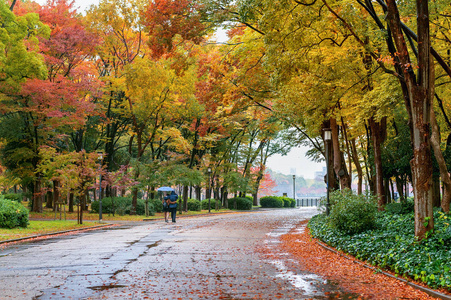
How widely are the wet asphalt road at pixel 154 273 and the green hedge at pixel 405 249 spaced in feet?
5.14

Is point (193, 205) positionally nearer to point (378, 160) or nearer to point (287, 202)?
point (287, 202)

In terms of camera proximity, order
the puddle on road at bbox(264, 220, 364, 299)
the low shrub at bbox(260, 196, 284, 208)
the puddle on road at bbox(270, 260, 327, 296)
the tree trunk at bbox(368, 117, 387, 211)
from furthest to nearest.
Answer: the low shrub at bbox(260, 196, 284, 208), the tree trunk at bbox(368, 117, 387, 211), the puddle on road at bbox(270, 260, 327, 296), the puddle on road at bbox(264, 220, 364, 299)

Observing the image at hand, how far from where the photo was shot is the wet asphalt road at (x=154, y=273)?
21.8 ft

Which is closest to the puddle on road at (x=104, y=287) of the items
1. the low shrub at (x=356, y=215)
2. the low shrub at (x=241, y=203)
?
the low shrub at (x=356, y=215)

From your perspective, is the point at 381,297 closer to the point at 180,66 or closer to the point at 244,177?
the point at 180,66

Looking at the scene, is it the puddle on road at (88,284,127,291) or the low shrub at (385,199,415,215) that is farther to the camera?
the low shrub at (385,199,415,215)

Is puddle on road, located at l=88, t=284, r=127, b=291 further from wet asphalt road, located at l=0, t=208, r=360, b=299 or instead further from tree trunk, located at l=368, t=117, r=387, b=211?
tree trunk, located at l=368, t=117, r=387, b=211

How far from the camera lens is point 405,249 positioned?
336 inches

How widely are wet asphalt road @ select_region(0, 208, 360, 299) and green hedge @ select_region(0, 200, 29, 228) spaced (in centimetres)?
604

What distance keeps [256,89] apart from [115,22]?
13.3m

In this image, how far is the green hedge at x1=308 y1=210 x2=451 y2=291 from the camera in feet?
23.6

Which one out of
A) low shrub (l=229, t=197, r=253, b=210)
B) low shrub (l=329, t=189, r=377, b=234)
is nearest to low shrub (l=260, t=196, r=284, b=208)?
low shrub (l=229, t=197, r=253, b=210)

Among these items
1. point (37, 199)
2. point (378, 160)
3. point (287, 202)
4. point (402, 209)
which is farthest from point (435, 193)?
point (287, 202)

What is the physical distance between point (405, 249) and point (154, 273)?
16.8 feet
